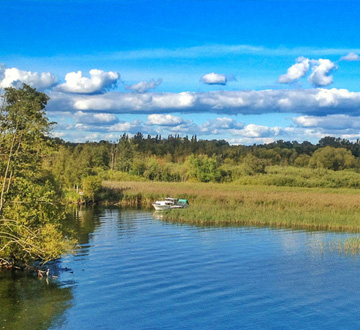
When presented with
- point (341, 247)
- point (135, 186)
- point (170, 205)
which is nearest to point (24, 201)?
point (341, 247)

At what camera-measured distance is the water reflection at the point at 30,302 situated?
17.4m

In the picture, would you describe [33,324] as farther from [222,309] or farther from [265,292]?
[265,292]

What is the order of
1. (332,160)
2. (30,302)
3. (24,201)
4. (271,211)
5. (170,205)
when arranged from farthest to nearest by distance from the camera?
1. (332,160)
2. (170,205)
3. (271,211)
4. (24,201)
5. (30,302)

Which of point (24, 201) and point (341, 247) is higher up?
point (24, 201)

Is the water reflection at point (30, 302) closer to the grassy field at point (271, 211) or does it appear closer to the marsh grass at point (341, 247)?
the marsh grass at point (341, 247)

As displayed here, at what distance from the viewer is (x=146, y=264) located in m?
26.6

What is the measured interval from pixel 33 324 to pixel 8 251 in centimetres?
636

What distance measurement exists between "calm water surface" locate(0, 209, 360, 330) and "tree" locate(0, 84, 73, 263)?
173 cm

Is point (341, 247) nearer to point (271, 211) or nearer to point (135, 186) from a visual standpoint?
point (271, 211)

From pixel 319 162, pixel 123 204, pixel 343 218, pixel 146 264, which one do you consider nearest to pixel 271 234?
pixel 343 218

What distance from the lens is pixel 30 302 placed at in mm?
19656

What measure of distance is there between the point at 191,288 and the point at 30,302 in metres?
7.07

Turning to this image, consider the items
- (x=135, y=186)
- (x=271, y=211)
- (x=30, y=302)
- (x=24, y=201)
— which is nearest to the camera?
(x=30, y=302)

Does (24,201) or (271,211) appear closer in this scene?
(24,201)
